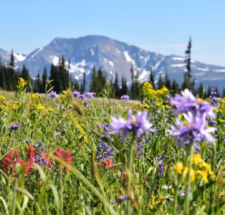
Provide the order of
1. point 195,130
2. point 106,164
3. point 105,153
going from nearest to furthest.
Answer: point 195,130 < point 106,164 < point 105,153

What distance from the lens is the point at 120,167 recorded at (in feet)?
8.16

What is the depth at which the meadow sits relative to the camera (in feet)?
3.33

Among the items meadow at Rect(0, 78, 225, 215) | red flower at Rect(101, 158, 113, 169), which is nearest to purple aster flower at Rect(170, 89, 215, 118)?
meadow at Rect(0, 78, 225, 215)

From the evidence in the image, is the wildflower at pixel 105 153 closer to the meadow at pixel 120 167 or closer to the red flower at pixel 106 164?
the meadow at pixel 120 167

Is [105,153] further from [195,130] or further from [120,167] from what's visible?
[195,130]

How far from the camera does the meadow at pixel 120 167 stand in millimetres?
1015

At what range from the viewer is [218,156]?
3.15 meters

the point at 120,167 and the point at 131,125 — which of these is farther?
the point at 120,167

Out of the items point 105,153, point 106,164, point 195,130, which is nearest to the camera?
point 195,130

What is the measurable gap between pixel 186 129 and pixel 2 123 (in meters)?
3.27

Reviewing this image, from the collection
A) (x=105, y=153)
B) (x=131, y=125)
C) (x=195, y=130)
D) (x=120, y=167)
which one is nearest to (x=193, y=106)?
(x=195, y=130)

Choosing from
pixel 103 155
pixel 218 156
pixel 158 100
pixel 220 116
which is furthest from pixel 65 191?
pixel 158 100

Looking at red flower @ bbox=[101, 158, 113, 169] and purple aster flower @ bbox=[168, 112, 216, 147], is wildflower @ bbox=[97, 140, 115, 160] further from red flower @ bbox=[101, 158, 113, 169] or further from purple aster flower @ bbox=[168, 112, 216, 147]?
purple aster flower @ bbox=[168, 112, 216, 147]

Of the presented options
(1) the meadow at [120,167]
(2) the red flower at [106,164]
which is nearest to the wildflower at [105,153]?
(1) the meadow at [120,167]
